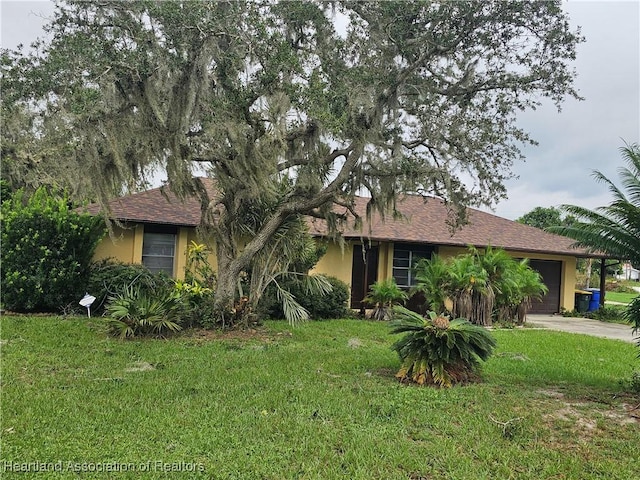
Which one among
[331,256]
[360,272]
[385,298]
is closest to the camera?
[385,298]

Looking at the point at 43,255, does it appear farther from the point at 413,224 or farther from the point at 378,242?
the point at 413,224

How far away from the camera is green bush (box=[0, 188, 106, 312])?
9.62 m

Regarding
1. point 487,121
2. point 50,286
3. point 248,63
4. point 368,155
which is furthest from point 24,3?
point 487,121

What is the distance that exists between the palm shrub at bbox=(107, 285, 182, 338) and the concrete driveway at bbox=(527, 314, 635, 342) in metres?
9.84

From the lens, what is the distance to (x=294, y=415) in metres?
4.48

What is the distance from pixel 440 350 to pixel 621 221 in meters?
2.70

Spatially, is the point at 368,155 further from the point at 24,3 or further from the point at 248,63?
the point at 24,3

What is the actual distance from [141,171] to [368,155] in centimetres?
411

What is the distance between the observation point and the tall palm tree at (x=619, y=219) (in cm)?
555

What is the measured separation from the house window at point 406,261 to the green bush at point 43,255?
871cm

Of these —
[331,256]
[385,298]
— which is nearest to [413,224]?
[331,256]

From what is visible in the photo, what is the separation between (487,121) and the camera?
905 cm

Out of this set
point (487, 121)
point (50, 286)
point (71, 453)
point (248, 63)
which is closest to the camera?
point (71, 453)

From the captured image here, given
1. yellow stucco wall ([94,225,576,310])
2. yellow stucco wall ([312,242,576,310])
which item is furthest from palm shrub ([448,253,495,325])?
yellow stucco wall ([94,225,576,310])
